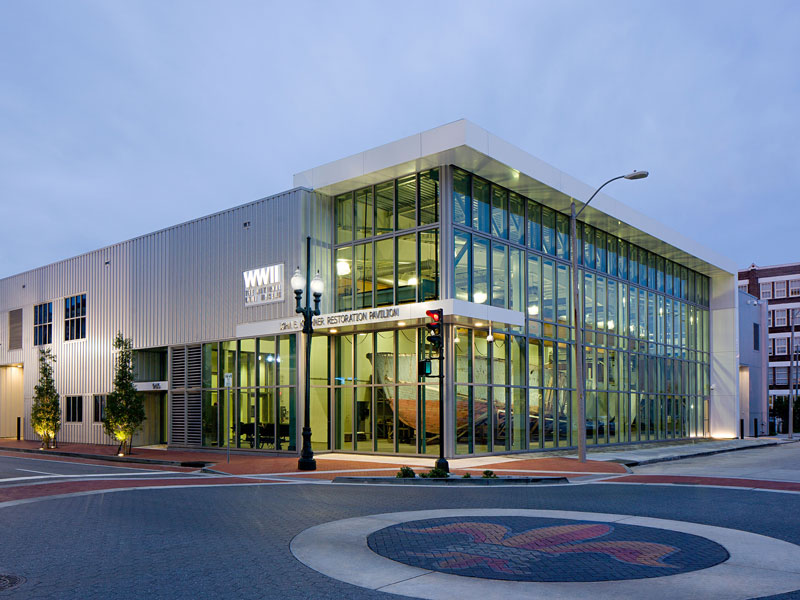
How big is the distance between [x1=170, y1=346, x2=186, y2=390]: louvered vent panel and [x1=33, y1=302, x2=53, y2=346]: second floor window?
43.7 ft

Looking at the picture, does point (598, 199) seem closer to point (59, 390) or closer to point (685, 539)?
point (685, 539)

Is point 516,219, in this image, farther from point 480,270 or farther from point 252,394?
point 252,394

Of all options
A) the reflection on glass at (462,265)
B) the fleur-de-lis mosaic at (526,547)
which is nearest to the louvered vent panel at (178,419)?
the reflection on glass at (462,265)

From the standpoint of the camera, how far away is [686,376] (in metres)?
40.9

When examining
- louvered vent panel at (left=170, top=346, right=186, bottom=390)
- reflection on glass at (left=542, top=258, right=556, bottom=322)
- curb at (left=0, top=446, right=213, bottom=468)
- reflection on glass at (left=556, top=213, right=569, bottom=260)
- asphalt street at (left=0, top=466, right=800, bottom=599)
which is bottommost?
curb at (left=0, top=446, right=213, bottom=468)

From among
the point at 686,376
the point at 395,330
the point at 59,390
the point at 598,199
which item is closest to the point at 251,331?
the point at 395,330

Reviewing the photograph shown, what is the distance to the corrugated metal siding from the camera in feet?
91.0

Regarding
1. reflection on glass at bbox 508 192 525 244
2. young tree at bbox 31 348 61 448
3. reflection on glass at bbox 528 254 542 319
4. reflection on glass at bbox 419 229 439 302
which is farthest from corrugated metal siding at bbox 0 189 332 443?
reflection on glass at bbox 528 254 542 319

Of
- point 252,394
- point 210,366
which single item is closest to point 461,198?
point 252,394

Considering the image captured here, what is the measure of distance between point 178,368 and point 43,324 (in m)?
15.1

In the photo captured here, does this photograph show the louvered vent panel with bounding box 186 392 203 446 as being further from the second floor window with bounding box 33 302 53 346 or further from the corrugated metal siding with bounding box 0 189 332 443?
the second floor window with bounding box 33 302 53 346

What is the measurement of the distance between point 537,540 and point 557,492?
6.56 metres

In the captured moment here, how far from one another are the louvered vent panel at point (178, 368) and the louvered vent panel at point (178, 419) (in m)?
0.41

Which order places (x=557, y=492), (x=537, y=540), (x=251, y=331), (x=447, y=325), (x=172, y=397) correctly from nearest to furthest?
(x=537, y=540)
(x=557, y=492)
(x=447, y=325)
(x=251, y=331)
(x=172, y=397)
